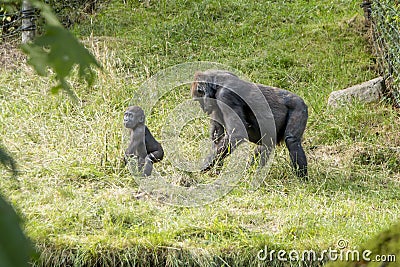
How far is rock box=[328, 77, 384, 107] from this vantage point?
792 centimetres

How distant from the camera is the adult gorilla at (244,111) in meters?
6.02

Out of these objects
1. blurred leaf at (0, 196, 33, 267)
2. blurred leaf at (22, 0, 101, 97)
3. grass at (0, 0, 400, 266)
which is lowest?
grass at (0, 0, 400, 266)

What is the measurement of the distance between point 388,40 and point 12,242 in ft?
24.6

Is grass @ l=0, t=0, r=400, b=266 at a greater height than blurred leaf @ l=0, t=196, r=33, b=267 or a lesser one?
lesser

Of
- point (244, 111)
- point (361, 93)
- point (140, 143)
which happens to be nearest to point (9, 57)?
point (140, 143)

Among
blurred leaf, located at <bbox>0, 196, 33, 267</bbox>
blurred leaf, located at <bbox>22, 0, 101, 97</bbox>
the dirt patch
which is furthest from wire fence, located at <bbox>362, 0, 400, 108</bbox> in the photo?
blurred leaf, located at <bbox>0, 196, 33, 267</bbox>

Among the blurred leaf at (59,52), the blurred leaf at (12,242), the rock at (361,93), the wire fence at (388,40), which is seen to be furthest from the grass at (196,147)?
the blurred leaf at (12,242)

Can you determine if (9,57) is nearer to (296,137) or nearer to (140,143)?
(140,143)

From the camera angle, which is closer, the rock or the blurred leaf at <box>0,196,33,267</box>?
the blurred leaf at <box>0,196,33,267</box>

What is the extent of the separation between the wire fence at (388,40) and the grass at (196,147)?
27 centimetres

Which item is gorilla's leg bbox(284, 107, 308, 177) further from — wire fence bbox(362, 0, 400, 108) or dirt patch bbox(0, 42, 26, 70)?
dirt patch bbox(0, 42, 26, 70)

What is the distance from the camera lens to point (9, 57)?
29.3 feet

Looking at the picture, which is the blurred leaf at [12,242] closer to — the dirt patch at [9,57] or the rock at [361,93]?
the rock at [361,93]

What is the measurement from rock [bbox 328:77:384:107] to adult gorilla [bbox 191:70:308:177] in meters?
1.82
